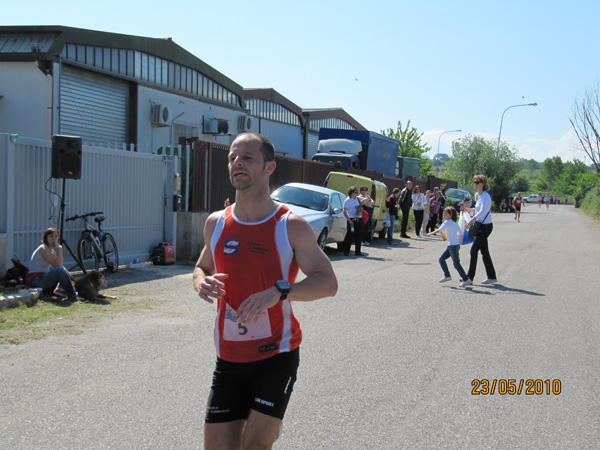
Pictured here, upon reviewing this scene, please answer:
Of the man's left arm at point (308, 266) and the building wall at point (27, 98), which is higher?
the building wall at point (27, 98)

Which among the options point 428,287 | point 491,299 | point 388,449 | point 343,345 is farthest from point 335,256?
point 388,449

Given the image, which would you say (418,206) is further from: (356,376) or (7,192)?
(356,376)

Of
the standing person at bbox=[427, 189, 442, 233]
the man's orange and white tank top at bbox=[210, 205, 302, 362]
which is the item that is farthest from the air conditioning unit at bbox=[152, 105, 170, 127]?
the man's orange and white tank top at bbox=[210, 205, 302, 362]

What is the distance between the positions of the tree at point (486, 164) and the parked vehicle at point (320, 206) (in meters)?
53.3

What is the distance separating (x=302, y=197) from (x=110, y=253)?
6409 mm

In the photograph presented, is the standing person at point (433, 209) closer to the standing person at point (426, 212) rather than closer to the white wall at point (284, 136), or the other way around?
the standing person at point (426, 212)

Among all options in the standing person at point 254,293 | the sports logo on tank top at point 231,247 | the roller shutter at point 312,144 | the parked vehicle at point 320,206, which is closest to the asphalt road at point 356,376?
the standing person at point 254,293

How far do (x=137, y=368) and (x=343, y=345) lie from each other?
2.21 meters

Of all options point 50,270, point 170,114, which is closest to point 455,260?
point 50,270

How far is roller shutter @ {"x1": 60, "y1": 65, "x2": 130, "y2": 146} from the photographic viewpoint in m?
21.0

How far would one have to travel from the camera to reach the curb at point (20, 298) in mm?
8516

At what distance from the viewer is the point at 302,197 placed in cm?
1734
